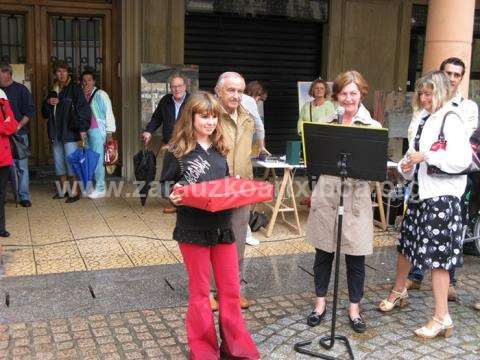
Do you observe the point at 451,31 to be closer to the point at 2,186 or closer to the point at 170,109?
the point at 170,109

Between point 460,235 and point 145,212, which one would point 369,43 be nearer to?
point 145,212

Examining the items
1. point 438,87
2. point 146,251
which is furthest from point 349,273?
point 146,251

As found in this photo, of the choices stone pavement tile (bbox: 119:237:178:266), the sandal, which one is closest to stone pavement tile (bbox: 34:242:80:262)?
stone pavement tile (bbox: 119:237:178:266)

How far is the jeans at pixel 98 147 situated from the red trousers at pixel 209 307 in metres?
4.60

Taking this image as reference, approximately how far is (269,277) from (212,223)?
1844mm

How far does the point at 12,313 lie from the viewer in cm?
405

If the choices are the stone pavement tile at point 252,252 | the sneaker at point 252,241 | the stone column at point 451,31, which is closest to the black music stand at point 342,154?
the stone pavement tile at point 252,252

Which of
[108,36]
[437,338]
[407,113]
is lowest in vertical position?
[437,338]

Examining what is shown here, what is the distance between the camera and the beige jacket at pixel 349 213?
12.5 ft

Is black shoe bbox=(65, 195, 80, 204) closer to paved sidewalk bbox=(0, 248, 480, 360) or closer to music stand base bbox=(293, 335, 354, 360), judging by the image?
paved sidewalk bbox=(0, 248, 480, 360)

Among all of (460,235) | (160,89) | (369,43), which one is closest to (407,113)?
(369,43)

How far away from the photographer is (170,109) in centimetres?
684

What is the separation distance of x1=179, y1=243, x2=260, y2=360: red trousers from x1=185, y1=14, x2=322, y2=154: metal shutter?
612 cm

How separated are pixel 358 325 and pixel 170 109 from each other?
151 inches
